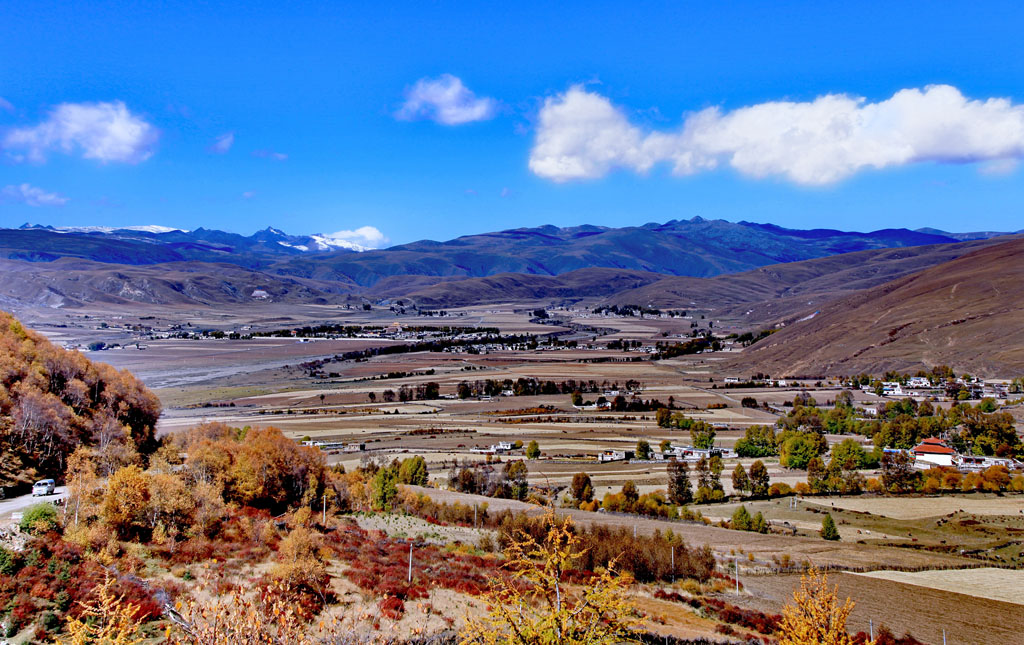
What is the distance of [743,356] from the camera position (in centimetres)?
12212

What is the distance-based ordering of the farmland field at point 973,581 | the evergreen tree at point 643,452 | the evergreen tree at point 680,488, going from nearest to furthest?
the farmland field at point 973,581, the evergreen tree at point 680,488, the evergreen tree at point 643,452

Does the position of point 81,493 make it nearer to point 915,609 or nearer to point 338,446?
point 338,446

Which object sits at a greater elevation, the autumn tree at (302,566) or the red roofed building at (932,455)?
the autumn tree at (302,566)

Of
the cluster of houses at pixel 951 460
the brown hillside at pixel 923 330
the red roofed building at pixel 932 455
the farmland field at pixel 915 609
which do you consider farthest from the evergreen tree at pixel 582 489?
the brown hillside at pixel 923 330

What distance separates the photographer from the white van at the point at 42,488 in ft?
86.1

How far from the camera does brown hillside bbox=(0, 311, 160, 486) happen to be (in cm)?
2950

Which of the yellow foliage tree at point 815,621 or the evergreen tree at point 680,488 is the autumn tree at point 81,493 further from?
the evergreen tree at point 680,488

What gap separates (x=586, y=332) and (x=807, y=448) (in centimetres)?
13141

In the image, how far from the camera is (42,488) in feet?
Answer: 86.5

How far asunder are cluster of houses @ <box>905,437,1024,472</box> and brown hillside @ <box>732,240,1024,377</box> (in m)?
38.1

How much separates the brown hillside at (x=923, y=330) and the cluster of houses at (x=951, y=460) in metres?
38.1

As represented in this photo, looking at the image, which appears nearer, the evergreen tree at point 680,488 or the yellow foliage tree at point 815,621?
the yellow foliage tree at point 815,621

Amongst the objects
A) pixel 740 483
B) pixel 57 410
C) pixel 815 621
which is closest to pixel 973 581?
pixel 740 483

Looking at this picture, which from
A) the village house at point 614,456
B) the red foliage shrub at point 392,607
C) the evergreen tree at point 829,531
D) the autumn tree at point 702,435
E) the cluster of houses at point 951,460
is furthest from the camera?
the autumn tree at point 702,435
